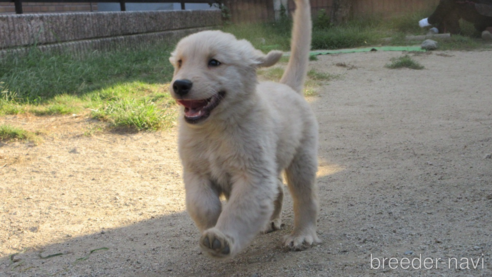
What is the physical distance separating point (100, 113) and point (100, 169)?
53.9 inches

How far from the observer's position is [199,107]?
2824mm

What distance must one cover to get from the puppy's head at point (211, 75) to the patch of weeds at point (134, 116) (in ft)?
9.11

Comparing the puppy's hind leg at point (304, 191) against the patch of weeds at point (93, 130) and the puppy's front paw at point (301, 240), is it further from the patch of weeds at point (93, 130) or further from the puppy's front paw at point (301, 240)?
the patch of weeds at point (93, 130)

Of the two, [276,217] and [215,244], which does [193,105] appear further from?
[276,217]

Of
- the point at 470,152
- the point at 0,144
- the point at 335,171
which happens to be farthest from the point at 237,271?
the point at 0,144

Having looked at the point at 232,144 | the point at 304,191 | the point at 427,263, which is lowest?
the point at 427,263

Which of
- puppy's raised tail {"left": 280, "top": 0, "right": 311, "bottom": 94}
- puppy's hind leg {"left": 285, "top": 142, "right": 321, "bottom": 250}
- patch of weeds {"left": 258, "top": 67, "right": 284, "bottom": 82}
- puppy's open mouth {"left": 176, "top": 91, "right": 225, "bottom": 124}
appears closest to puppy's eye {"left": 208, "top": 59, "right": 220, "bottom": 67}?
puppy's open mouth {"left": 176, "top": 91, "right": 225, "bottom": 124}

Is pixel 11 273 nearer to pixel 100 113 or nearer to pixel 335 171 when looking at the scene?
pixel 335 171

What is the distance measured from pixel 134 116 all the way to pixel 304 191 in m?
2.89

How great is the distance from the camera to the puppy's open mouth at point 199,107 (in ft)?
9.05

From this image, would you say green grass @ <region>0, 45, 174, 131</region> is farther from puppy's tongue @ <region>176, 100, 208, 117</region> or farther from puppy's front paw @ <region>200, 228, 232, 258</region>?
puppy's front paw @ <region>200, 228, 232, 258</region>

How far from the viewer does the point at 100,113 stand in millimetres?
5949

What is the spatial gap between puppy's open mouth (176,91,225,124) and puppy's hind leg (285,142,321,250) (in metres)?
0.75

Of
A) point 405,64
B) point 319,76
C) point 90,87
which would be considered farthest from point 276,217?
point 405,64
